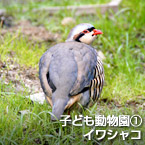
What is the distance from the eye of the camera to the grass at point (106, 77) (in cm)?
318

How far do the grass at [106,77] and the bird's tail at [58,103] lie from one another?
0.11m

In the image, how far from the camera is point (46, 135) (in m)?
3.11

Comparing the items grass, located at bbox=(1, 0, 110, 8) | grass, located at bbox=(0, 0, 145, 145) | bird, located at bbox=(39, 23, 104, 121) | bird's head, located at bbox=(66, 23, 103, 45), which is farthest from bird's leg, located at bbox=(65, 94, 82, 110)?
grass, located at bbox=(1, 0, 110, 8)

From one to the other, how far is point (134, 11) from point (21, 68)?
2.98 meters

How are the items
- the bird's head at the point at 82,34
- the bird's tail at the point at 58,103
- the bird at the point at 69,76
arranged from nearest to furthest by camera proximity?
the bird's tail at the point at 58,103 < the bird at the point at 69,76 < the bird's head at the point at 82,34

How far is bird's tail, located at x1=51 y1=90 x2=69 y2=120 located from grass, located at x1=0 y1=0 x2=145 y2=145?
0.11 meters

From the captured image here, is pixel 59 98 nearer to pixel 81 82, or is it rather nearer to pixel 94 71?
pixel 81 82

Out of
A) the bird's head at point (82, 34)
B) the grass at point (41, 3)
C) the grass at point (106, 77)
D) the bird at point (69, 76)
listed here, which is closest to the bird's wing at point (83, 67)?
the bird at point (69, 76)

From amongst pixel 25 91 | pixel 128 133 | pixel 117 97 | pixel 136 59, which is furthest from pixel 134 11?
pixel 128 133

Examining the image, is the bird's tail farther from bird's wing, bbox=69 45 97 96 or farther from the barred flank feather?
the barred flank feather

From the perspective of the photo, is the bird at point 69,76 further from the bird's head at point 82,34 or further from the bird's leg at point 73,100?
the bird's head at point 82,34

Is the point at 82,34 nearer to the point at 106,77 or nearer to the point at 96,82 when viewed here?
the point at 96,82

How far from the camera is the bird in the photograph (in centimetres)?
318

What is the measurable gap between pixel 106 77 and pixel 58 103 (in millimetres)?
1936
